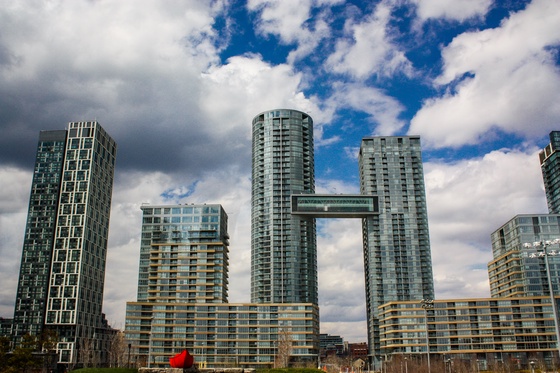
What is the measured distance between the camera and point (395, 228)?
597 ft

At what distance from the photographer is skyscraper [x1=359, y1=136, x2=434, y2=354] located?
176m

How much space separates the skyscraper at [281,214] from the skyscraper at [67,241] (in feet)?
172

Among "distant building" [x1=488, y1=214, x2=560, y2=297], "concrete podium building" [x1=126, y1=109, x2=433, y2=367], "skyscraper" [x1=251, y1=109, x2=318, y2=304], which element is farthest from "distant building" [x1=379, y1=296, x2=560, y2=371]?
"skyscraper" [x1=251, y1=109, x2=318, y2=304]

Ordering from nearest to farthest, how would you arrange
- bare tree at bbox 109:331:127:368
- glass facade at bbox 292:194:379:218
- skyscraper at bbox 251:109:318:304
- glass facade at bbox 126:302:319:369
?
bare tree at bbox 109:331:127:368, glass facade at bbox 126:302:319:369, glass facade at bbox 292:194:379:218, skyscraper at bbox 251:109:318:304

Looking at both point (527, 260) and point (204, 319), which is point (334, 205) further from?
point (527, 260)

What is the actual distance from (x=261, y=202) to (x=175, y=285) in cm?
4248

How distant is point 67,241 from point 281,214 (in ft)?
227

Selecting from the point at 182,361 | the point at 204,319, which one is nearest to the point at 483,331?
the point at 204,319

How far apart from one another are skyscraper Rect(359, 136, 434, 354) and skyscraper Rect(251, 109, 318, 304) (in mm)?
20893

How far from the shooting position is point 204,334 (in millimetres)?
149625

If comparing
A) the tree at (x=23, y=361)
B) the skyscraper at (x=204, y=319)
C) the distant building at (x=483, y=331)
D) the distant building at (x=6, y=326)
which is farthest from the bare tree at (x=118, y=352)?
the distant building at (x=483, y=331)

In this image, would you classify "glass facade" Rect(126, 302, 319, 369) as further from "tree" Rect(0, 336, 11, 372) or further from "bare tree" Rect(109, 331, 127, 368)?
"tree" Rect(0, 336, 11, 372)

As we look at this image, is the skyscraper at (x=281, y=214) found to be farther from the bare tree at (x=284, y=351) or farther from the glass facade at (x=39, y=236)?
the glass facade at (x=39, y=236)

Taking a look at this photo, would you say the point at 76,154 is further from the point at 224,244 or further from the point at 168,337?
the point at 168,337
